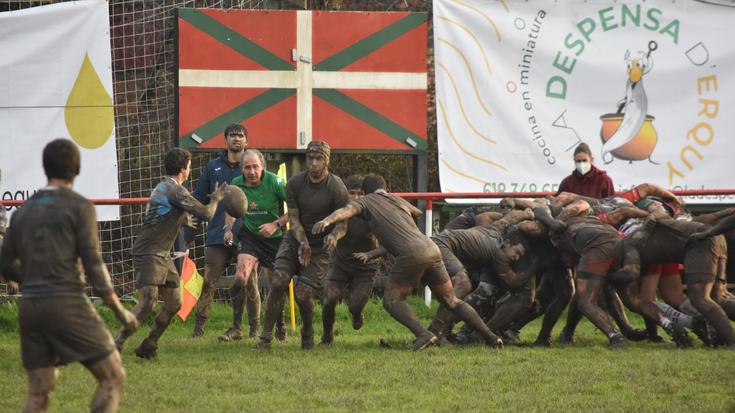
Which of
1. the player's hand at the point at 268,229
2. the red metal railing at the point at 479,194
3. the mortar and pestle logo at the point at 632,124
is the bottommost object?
the player's hand at the point at 268,229

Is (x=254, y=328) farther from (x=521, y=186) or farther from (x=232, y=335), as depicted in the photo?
(x=521, y=186)

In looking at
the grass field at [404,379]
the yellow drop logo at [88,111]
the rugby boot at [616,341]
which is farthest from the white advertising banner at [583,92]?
the yellow drop logo at [88,111]

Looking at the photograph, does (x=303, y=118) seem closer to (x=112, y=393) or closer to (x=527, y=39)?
(x=527, y=39)

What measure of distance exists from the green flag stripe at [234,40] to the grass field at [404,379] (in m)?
4.18

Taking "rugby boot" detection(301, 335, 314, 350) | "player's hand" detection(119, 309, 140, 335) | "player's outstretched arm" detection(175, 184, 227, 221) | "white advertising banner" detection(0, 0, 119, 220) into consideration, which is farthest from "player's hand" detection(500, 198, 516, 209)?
"player's hand" detection(119, 309, 140, 335)

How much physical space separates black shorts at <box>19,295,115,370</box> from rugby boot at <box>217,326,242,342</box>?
231 inches

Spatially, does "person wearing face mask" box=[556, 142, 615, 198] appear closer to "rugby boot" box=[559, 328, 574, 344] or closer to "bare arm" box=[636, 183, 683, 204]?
"bare arm" box=[636, 183, 683, 204]

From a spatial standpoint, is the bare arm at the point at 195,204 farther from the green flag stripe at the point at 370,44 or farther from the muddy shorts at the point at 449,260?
the green flag stripe at the point at 370,44

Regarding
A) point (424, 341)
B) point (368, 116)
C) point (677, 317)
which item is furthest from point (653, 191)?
point (368, 116)

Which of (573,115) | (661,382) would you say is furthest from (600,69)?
(661,382)

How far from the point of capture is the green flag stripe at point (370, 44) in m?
15.0

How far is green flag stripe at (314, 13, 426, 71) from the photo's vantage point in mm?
15016

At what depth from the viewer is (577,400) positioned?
28.4 ft

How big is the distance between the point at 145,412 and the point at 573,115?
905 centimetres
